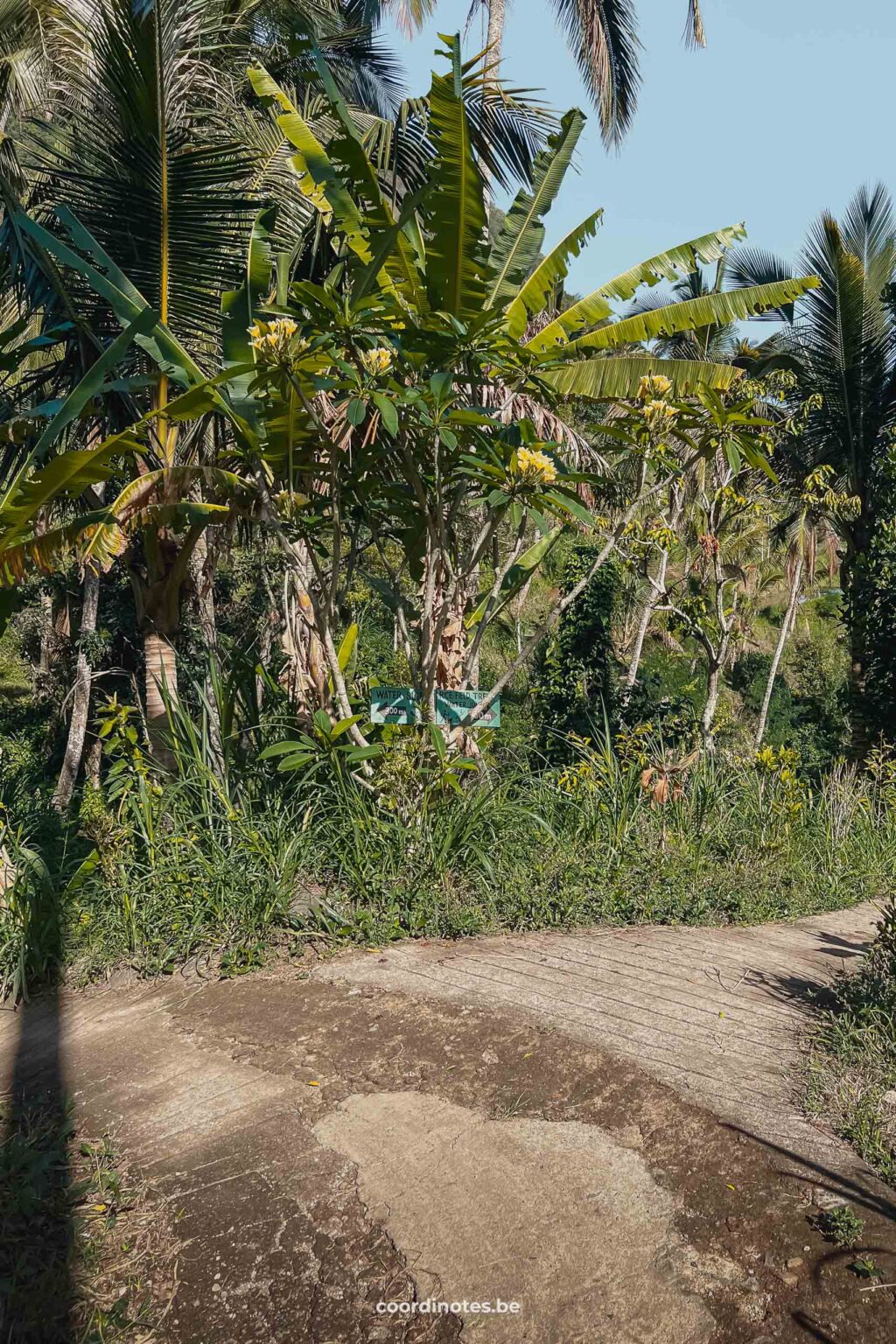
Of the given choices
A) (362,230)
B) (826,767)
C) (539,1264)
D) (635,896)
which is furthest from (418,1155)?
(826,767)

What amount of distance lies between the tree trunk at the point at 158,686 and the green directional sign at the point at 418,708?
132 centimetres

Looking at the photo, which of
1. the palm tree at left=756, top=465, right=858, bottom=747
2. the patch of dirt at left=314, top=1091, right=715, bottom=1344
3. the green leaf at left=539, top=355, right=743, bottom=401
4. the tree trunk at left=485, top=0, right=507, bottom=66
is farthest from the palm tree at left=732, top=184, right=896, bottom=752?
the patch of dirt at left=314, top=1091, right=715, bottom=1344

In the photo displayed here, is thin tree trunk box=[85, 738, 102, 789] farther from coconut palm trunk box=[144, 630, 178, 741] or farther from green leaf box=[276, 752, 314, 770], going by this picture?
green leaf box=[276, 752, 314, 770]

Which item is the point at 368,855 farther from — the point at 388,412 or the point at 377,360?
the point at 377,360

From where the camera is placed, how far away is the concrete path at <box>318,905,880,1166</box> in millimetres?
3660

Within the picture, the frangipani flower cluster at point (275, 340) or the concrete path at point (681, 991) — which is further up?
the frangipani flower cluster at point (275, 340)

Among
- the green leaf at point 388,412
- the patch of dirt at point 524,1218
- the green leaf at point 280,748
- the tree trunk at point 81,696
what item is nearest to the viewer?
the patch of dirt at point 524,1218

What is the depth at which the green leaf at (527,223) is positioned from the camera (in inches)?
245

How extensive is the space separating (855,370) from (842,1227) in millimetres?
13295

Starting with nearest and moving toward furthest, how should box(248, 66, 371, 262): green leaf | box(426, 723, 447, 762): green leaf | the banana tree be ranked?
the banana tree
box(248, 66, 371, 262): green leaf
box(426, 723, 447, 762): green leaf

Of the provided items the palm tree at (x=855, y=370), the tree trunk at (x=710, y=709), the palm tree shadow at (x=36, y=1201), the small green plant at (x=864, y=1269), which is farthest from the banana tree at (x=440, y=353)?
the palm tree at (x=855, y=370)

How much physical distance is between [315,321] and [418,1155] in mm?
3848

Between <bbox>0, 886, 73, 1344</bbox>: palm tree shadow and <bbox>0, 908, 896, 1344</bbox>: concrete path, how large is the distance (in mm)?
72

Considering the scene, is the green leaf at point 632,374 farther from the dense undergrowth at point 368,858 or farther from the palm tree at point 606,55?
the palm tree at point 606,55
